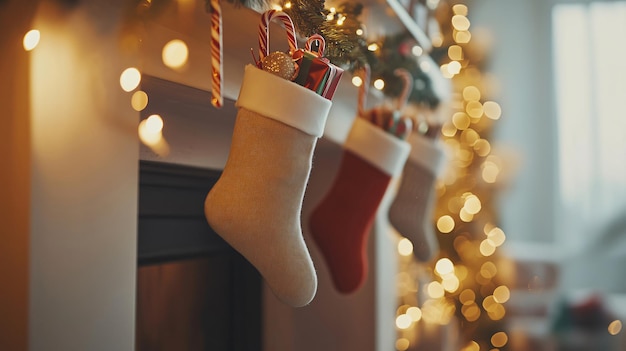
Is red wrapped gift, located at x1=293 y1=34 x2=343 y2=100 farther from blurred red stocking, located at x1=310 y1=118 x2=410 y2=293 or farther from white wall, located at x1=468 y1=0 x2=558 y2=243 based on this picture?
white wall, located at x1=468 y1=0 x2=558 y2=243

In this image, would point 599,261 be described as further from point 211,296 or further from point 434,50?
point 211,296

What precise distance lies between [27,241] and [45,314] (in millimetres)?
91

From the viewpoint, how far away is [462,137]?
260 cm

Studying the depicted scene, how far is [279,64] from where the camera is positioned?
2.89 ft

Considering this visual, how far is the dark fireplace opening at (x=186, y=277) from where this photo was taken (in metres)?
1.08

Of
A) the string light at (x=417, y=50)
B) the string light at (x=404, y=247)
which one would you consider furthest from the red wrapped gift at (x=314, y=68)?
the string light at (x=404, y=247)

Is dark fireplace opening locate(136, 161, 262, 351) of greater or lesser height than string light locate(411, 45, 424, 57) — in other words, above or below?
Answer: below

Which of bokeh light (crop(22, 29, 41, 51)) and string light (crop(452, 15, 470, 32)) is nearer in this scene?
bokeh light (crop(22, 29, 41, 51))

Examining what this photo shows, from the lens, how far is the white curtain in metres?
4.07

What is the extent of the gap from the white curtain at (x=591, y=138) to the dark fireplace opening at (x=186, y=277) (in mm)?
3308

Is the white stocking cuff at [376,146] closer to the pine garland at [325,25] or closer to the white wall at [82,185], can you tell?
the pine garland at [325,25]

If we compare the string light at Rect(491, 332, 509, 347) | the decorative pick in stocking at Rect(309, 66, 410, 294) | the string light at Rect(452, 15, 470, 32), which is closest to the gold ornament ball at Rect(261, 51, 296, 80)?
the decorative pick in stocking at Rect(309, 66, 410, 294)

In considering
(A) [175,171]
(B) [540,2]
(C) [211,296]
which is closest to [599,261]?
(B) [540,2]

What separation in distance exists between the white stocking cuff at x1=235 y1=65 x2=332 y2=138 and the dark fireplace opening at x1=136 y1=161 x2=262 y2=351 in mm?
215
